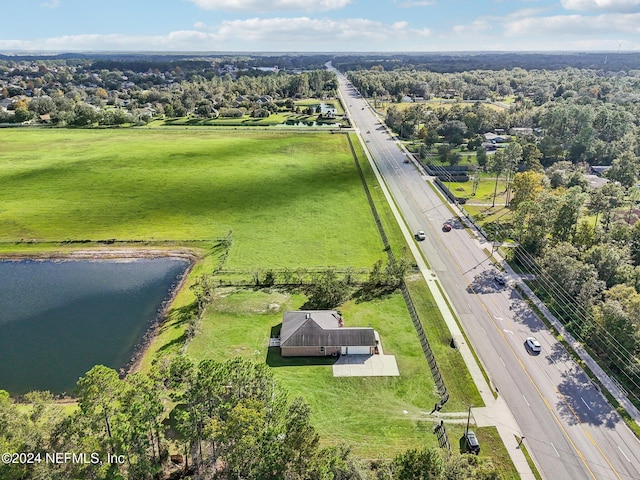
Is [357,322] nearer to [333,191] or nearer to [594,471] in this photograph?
[594,471]

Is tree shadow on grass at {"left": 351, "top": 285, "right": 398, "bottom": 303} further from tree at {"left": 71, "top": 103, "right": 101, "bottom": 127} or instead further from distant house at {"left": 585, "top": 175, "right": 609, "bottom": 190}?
tree at {"left": 71, "top": 103, "right": 101, "bottom": 127}

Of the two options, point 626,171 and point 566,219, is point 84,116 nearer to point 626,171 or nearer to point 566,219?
point 566,219

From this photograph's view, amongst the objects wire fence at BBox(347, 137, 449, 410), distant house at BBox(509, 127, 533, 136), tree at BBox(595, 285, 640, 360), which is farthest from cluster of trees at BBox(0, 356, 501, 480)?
distant house at BBox(509, 127, 533, 136)

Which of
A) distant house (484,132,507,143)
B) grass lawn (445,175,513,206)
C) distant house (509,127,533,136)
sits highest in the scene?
distant house (509,127,533,136)

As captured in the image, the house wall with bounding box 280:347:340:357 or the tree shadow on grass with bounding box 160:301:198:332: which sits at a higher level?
the house wall with bounding box 280:347:340:357

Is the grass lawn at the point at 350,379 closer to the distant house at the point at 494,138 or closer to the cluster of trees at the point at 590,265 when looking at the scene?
the cluster of trees at the point at 590,265

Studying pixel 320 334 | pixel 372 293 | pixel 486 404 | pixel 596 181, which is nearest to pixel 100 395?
pixel 320 334
